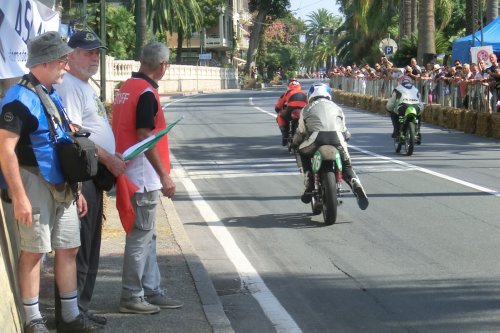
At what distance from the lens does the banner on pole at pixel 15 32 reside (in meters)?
8.16

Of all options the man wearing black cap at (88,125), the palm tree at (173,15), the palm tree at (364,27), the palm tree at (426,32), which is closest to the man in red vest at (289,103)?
the man wearing black cap at (88,125)

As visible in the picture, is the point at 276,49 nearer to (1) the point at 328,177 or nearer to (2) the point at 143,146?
(1) the point at 328,177

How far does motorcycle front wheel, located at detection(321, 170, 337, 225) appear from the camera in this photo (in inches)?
423

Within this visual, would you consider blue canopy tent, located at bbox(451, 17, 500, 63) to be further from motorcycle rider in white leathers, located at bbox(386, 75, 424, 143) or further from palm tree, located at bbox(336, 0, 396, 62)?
palm tree, located at bbox(336, 0, 396, 62)

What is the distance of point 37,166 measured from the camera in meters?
5.59

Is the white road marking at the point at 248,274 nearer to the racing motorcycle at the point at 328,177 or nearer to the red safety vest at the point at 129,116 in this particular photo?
the racing motorcycle at the point at 328,177

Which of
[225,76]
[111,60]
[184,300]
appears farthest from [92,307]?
[225,76]

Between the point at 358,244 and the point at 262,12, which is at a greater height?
the point at 262,12

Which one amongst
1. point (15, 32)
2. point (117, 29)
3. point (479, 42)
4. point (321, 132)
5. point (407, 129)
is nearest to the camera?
point (15, 32)

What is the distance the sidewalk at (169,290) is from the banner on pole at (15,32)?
5.71 ft

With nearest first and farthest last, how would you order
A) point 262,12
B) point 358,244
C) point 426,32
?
point 358,244
point 426,32
point 262,12

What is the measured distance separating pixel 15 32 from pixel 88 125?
2684mm

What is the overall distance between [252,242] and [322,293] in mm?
2406

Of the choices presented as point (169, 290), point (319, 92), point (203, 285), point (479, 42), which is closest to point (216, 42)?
point (479, 42)
